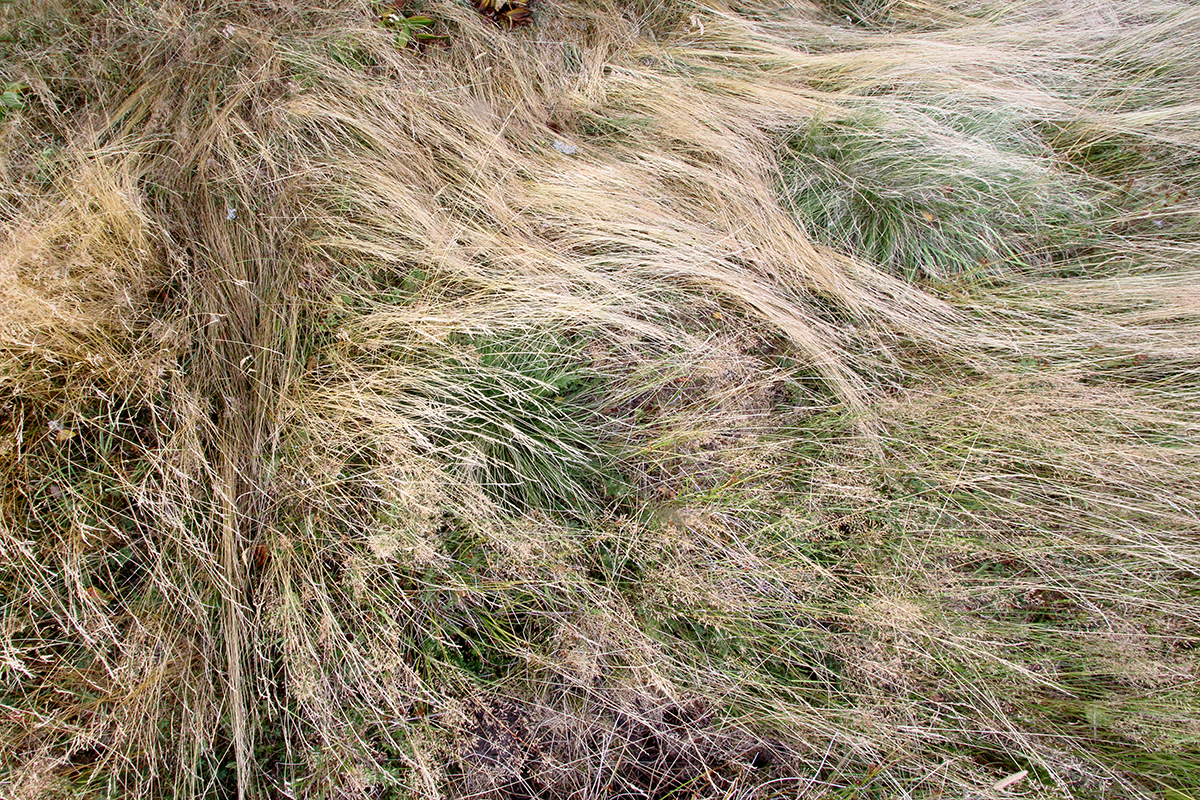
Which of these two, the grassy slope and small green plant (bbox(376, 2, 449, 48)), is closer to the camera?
the grassy slope

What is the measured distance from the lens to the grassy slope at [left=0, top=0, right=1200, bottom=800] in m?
1.42

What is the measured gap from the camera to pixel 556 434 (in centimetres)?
168

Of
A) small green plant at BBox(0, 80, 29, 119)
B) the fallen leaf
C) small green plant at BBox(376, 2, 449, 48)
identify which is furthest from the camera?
small green plant at BBox(376, 2, 449, 48)

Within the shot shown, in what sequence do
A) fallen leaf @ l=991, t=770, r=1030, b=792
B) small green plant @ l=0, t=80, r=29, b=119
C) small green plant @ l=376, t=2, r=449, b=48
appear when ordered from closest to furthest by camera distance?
fallen leaf @ l=991, t=770, r=1030, b=792 → small green plant @ l=0, t=80, r=29, b=119 → small green plant @ l=376, t=2, r=449, b=48

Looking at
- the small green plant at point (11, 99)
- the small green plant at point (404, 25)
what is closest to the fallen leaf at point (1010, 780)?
the small green plant at point (404, 25)

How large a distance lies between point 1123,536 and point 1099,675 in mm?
387

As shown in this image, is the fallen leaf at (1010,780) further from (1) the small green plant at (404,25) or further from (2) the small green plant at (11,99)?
(2) the small green plant at (11,99)

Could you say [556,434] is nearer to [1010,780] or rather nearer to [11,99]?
[1010,780]

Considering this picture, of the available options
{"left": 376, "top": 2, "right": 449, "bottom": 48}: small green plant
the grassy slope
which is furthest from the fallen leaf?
{"left": 376, "top": 2, "right": 449, "bottom": 48}: small green plant

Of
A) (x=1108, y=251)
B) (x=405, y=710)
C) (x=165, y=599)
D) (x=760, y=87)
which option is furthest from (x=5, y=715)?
(x=1108, y=251)

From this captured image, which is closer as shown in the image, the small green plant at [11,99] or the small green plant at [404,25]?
the small green plant at [11,99]

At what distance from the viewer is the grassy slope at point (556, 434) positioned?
1422mm

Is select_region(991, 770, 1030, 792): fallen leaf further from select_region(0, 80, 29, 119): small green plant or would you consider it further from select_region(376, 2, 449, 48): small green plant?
select_region(0, 80, 29, 119): small green plant

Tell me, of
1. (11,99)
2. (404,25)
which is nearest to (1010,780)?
(404,25)
